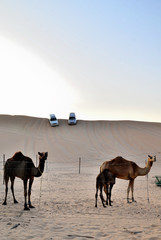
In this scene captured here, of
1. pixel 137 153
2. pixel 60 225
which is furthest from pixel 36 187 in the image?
pixel 137 153

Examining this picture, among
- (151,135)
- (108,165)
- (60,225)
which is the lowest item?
(60,225)

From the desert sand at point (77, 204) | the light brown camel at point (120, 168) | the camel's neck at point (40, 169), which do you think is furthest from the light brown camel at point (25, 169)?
the light brown camel at point (120, 168)

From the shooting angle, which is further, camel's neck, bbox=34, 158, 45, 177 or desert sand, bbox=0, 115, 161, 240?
camel's neck, bbox=34, 158, 45, 177

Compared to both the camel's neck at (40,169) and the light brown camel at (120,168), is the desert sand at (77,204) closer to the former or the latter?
the camel's neck at (40,169)

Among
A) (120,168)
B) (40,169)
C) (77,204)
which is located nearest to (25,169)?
(40,169)

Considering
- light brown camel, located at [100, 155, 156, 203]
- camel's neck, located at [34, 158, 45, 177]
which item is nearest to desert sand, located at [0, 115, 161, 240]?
camel's neck, located at [34, 158, 45, 177]

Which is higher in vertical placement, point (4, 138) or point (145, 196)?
point (4, 138)

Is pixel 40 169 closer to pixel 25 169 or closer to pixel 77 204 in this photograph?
pixel 25 169

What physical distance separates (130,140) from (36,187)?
27005 mm

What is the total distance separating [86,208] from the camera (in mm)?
11055

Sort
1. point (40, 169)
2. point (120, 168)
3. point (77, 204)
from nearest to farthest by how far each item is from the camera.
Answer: point (40, 169)
point (77, 204)
point (120, 168)

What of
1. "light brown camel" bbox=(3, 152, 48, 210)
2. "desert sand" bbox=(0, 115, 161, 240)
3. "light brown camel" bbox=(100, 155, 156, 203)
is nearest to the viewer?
"desert sand" bbox=(0, 115, 161, 240)

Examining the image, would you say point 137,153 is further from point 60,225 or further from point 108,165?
point 60,225

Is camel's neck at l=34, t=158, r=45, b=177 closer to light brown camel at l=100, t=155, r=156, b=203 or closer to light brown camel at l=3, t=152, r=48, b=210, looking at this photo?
light brown camel at l=3, t=152, r=48, b=210
